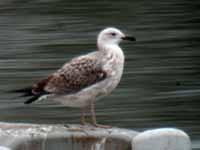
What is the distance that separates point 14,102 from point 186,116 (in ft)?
6.59

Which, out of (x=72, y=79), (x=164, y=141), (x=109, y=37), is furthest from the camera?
(x=109, y=37)

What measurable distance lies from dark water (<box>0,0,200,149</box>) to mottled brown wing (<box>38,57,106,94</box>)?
2449 mm

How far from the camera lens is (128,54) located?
52.9 feet

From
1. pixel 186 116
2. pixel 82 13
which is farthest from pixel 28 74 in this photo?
pixel 82 13

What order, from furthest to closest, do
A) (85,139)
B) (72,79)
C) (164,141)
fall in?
(72,79), (85,139), (164,141)

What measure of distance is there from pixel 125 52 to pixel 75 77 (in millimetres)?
6798

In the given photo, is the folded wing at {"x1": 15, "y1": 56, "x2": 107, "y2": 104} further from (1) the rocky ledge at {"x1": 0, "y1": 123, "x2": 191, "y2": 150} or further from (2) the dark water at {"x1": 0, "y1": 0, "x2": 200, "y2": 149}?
(2) the dark water at {"x1": 0, "y1": 0, "x2": 200, "y2": 149}

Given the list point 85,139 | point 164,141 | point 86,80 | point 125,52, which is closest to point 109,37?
point 86,80

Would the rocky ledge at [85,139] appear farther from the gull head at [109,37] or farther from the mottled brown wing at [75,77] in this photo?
the gull head at [109,37]

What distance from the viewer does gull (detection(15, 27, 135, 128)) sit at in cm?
925

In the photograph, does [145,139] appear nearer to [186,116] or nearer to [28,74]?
[186,116]

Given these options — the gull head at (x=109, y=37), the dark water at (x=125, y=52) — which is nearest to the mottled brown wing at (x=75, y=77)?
the gull head at (x=109, y=37)

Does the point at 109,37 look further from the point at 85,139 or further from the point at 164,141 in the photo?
the point at 164,141

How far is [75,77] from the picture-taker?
941cm
